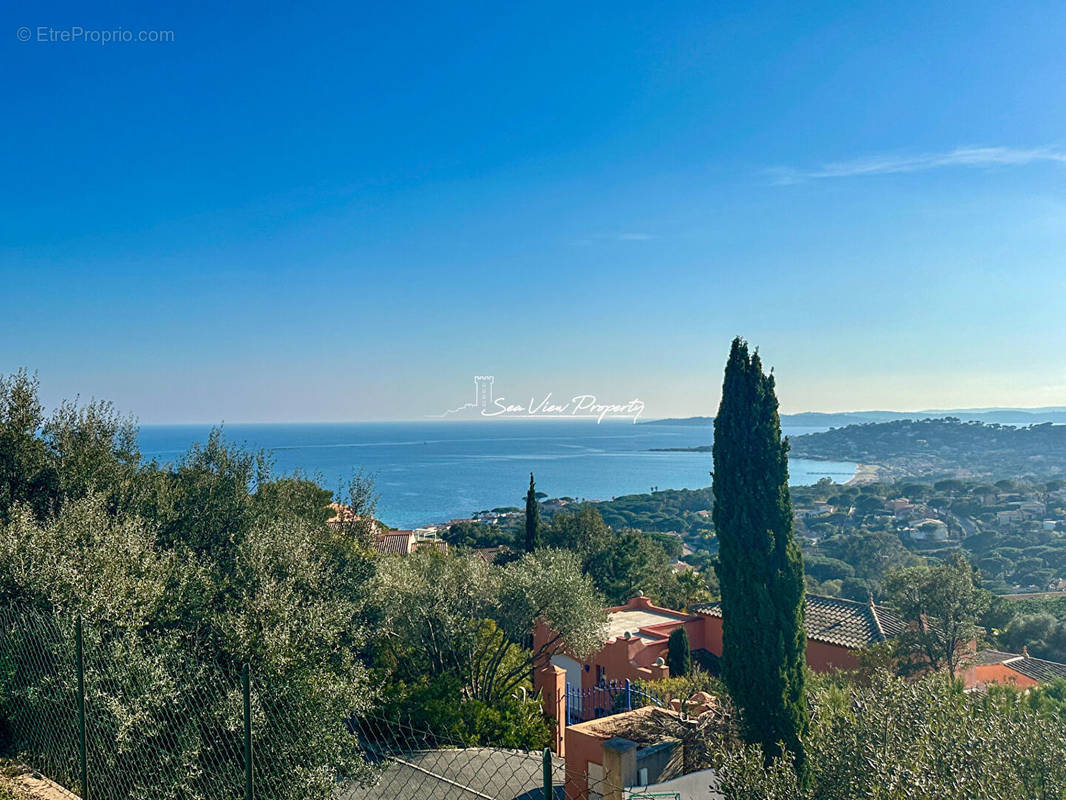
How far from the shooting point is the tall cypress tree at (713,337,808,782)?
10.6 m

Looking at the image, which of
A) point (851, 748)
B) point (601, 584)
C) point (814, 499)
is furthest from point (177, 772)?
point (814, 499)

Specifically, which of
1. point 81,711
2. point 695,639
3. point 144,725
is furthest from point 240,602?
point 695,639

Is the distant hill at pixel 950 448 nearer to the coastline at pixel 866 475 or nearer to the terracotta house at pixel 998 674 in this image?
the coastline at pixel 866 475

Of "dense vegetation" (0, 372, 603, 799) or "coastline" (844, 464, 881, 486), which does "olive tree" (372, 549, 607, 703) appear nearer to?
"dense vegetation" (0, 372, 603, 799)

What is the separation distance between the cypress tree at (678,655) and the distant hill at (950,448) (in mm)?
85570

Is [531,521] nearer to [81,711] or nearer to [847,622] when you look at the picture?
[847,622]

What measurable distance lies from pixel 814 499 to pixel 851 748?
8789 centimetres

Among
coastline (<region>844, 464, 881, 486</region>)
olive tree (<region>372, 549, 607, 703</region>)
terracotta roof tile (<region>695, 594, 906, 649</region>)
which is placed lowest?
coastline (<region>844, 464, 881, 486</region>)

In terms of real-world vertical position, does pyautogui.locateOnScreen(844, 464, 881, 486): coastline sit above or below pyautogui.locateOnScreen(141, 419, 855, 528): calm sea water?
above

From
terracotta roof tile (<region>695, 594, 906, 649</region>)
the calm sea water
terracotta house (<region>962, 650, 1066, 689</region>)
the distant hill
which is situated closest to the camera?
terracotta house (<region>962, 650, 1066, 689</region>)

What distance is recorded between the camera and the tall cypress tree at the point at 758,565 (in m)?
10.6

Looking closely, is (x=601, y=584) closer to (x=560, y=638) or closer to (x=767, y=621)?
(x=560, y=638)

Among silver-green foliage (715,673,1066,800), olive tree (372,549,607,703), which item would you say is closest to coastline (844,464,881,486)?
olive tree (372,549,607,703)

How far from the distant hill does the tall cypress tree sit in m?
89.8
